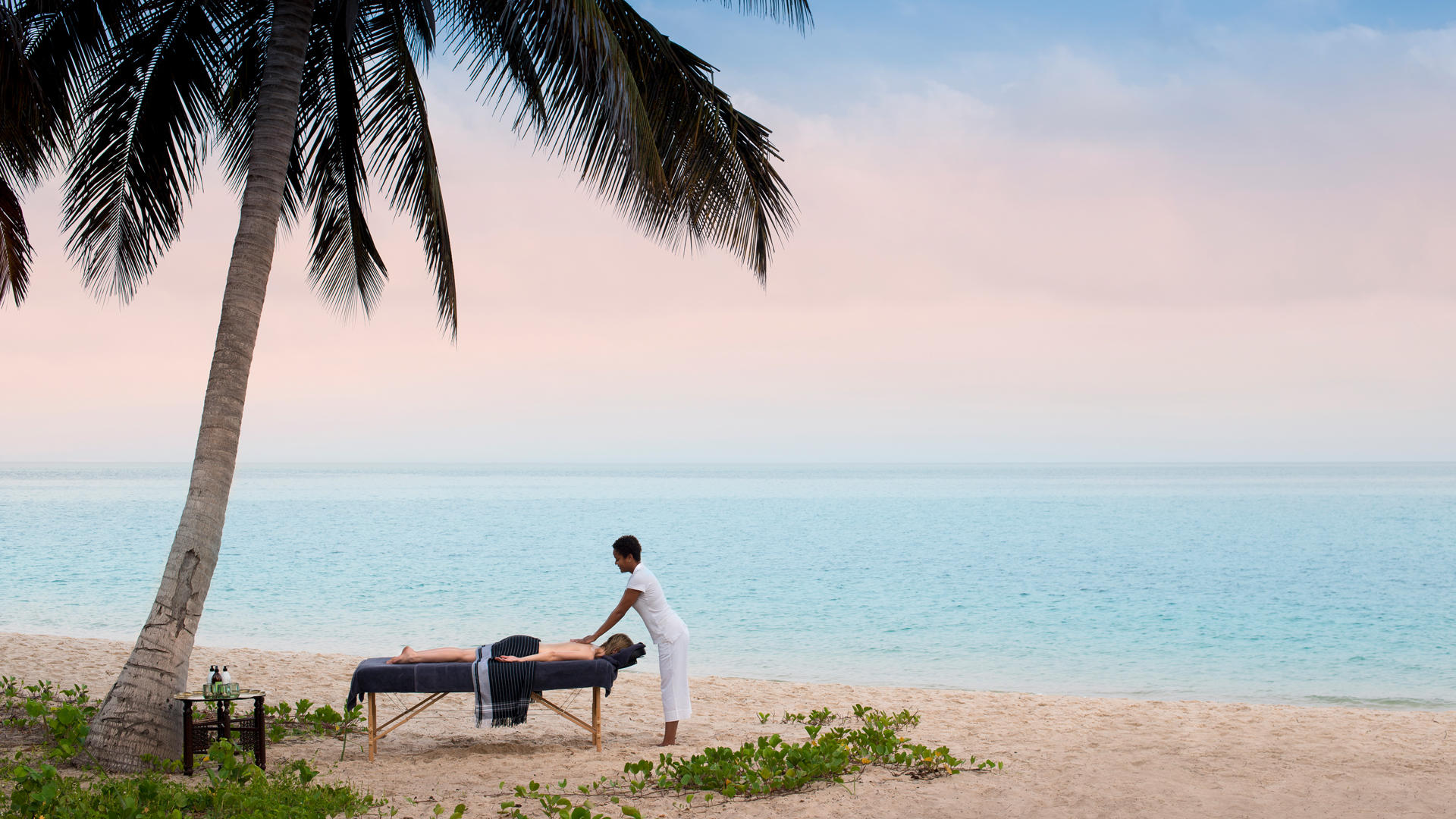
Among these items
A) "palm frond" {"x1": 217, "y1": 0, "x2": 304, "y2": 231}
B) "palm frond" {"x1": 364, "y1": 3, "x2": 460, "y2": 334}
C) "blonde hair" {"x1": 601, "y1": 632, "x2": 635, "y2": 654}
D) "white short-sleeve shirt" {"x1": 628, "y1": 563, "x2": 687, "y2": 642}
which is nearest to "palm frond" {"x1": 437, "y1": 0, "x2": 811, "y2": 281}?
"palm frond" {"x1": 364, "y1": 3, "x2": 460, "y2": 334}

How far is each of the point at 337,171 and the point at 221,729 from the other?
4353 mm

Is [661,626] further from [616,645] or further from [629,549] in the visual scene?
[629,549]

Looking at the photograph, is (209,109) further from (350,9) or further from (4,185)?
(350,9)

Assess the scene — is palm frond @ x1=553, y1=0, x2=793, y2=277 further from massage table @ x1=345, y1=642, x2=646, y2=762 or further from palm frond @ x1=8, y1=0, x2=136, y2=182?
palm frond @ x1=8, y1=0, x2=136, y2=182

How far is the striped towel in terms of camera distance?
16.9ft

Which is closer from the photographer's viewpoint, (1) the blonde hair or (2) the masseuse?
(2) the masseuse

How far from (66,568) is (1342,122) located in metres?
27.5

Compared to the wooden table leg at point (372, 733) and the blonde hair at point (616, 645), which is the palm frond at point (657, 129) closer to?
the blonde hair at point (616, 645)

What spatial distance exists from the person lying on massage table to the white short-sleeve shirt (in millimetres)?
232

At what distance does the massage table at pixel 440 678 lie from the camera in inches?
201

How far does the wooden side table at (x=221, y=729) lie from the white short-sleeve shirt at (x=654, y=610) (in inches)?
77.9

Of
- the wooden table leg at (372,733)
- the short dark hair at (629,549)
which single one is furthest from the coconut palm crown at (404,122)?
the wooden table leg at (372,733)

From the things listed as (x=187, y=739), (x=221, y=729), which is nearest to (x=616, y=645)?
(x=221, y=729)

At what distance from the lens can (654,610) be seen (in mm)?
5492
